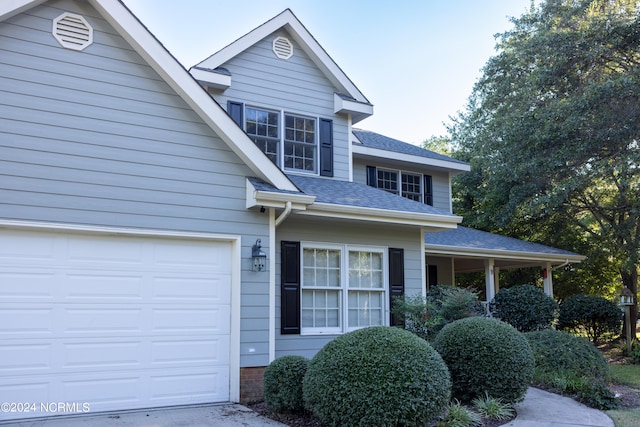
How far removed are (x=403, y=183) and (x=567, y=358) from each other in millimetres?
6743

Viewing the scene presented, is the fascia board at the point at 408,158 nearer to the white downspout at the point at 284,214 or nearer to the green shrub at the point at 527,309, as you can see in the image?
the green shrub at the point at 527,309

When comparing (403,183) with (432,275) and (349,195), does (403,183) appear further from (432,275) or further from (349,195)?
(349,195)

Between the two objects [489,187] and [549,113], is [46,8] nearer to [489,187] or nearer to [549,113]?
[549,113]

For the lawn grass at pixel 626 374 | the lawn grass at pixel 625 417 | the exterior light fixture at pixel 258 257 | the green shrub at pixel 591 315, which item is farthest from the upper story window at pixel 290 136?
the green shrub at pixel 591 315

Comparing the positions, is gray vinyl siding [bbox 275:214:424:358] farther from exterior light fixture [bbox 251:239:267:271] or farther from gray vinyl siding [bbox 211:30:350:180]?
gray vinyl siding [bbox 211:30:350:180]

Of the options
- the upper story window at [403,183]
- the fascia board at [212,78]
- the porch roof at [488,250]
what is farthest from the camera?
the upper story window at [403,183]

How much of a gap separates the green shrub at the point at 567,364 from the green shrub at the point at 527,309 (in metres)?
2.65

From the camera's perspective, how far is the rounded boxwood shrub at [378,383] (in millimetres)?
5766

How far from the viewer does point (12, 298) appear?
6754 mm

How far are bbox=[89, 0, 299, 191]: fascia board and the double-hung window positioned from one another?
236 centimetres

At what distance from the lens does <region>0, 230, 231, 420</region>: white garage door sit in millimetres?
6766

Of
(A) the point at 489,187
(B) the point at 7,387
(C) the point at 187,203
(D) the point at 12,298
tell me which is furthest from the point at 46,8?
(A) the point at 489,187

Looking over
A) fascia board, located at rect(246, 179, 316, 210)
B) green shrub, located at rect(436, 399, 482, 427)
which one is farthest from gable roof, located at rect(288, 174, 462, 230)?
green shrub, located at rect(436, 399, 482, 427)

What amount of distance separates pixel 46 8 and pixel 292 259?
5.05 meters
